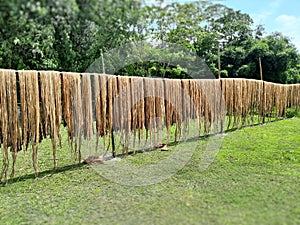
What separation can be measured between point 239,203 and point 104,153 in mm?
2071

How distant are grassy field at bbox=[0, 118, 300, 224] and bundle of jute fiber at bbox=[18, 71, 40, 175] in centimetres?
47

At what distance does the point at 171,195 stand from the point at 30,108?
1579mm

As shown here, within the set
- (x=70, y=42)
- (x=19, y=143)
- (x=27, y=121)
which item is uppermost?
(x=70, y=42)

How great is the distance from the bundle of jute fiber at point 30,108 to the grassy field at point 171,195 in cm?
47

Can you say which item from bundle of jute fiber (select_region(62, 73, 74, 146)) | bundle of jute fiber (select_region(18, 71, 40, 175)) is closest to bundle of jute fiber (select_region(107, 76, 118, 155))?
bundle of jute fiber (select_region(62, 73, 74, 146))

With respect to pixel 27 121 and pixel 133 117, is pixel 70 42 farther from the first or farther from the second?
pixel 133 117

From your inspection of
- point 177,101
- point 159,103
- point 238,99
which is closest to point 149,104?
point 159,103

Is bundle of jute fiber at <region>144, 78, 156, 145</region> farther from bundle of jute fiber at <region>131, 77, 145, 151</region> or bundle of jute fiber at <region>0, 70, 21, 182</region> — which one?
bundle of jute fiber at <region>0, 70, 21, 182</region>

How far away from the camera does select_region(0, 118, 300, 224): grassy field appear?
181cm

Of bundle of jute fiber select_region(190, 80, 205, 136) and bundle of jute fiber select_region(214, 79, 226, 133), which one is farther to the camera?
bundle of jute fiber select_region(214, 79, 226, 133)

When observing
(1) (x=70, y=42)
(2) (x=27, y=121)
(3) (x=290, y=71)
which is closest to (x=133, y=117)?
(2) (x=27, y=121)

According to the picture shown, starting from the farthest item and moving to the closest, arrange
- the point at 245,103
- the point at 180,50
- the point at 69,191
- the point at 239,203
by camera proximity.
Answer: the point at 180,50 < the point at 245,103 < the point at 69,191 < the point at 239,203

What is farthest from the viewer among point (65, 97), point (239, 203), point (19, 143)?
point (65, 97)

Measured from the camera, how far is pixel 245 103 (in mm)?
5754
